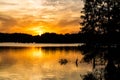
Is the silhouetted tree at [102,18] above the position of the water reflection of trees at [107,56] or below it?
above

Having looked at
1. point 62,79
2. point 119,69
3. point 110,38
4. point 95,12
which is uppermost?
point 95,12

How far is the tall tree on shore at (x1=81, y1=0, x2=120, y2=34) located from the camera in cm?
3934

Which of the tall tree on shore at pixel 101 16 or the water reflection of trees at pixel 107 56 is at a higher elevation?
the tall tree on shore at pixel 101 16

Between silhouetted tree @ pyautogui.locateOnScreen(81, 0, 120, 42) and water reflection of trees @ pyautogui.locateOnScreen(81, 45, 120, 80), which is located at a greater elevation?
Result: silhouetted tree @ pyautogui.locateOnScreen(81, 0, 120, 42)

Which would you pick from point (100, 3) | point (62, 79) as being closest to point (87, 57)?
point (100, 3)

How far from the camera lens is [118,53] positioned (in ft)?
118

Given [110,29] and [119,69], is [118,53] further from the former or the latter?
[110,29]

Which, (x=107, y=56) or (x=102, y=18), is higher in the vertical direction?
(x=102, y=18)

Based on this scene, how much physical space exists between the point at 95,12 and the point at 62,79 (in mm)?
18080

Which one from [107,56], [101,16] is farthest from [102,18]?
[107,56]

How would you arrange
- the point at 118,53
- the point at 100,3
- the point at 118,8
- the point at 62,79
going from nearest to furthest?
1. the point at 118,53
2. the point at 118,8
3. the point at 100,3
4. the point at 62,79

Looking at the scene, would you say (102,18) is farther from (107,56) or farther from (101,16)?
(107,56)

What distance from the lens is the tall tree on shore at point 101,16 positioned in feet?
129

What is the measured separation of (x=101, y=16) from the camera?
41375mm
